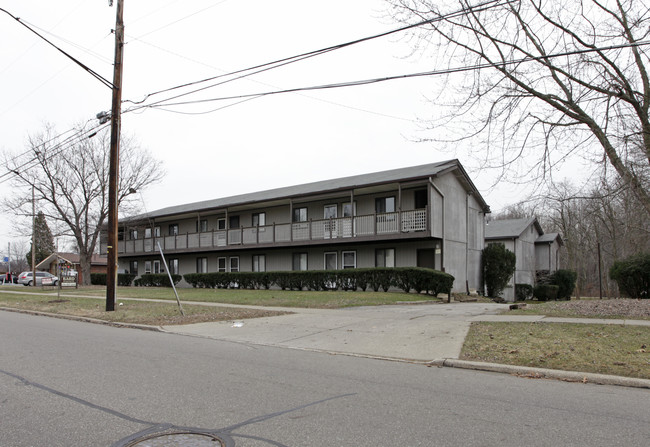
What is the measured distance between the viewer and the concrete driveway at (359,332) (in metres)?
9.20

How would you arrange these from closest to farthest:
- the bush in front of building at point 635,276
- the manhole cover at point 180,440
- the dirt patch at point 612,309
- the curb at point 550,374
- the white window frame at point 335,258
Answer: the manhole cover at point 180,440, the curb at point 550,374, the dirt patch at point 612,309, the bush in front of building at point 635,276, the white window frame at point 335,258

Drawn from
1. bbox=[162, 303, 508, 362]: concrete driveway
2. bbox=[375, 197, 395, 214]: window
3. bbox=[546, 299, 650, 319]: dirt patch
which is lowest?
bbox=[162, 303, 508, 362]: concrete driveway

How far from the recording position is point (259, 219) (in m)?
32.9

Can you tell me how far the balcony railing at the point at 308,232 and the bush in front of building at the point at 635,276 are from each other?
889 centimetres

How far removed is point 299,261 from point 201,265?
33.1ft

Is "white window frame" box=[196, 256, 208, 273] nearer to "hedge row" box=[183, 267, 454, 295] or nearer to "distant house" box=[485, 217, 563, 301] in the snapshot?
"hedge row" box=[183, 267, 454, 295]

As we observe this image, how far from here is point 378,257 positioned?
84.6ft

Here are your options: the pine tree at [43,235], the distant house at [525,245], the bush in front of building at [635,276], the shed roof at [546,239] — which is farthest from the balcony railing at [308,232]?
the shed roof at [546,239]

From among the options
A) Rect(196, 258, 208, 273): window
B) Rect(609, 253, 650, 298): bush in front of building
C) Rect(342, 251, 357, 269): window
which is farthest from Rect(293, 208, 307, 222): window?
Rect(609, 253, 650, 298): bush in front of building

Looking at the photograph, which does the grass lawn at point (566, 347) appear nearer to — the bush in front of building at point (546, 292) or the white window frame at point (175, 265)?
the bush in front of building at point (546, 292)

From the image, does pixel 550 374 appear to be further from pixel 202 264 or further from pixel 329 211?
pixel 202 264

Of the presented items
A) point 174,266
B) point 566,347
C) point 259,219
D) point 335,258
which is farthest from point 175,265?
point 566,347

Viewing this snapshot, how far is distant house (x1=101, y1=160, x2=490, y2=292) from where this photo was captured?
24.2 meters

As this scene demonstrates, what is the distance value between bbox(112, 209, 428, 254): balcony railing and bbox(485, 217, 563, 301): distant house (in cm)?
1111
